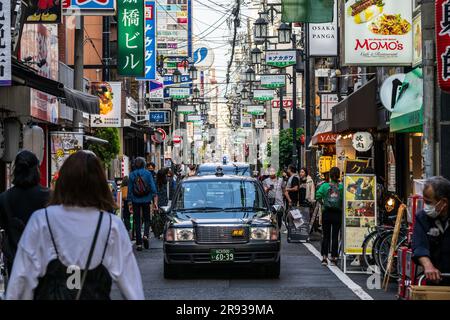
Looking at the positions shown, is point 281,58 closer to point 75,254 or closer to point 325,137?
point 325,137

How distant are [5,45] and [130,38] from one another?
61.4 ft

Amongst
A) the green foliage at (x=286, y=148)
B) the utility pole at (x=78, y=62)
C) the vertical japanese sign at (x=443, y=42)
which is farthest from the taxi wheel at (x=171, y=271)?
the green foliage at (x=286, y=148)

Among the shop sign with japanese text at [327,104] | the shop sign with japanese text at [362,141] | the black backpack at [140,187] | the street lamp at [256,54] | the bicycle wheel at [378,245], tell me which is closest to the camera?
the bicycle wheel at [378,245]

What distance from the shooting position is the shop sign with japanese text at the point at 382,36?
69.6 feet

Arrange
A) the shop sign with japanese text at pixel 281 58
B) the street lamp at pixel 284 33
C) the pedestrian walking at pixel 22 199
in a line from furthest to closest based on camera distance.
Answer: the shop sign with japanese text at pixel 281 58 → the street lamp at pixel 284 33 → the pedestrian walking at pixel 22 199

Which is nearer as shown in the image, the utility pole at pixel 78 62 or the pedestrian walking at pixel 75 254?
the pedestrian walking at pixel 75 254

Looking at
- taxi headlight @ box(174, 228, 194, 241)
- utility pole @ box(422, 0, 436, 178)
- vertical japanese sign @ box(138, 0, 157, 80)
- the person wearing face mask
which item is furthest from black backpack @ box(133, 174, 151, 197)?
vertical japanese sign @ box(138, 0, 157, 80)

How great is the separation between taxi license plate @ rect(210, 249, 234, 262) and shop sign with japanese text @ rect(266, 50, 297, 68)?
23.3 m

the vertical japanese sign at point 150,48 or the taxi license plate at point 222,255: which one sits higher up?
the vertical japanese sign at point 150,48

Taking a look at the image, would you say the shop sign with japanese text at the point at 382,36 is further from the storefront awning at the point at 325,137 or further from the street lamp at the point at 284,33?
the street lamp at the point at 284,33

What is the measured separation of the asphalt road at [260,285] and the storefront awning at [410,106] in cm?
348

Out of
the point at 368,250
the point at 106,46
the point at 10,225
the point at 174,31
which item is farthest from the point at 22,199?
the point at 174,31

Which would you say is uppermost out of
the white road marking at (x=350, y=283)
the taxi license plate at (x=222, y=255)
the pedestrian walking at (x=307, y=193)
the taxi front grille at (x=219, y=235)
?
the pedestrian walking at (x=307, y=193)

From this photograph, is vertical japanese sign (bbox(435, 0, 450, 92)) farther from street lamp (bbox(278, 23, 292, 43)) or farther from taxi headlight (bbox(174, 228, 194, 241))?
street lamp (bbox(278, 23, 292, 43))
